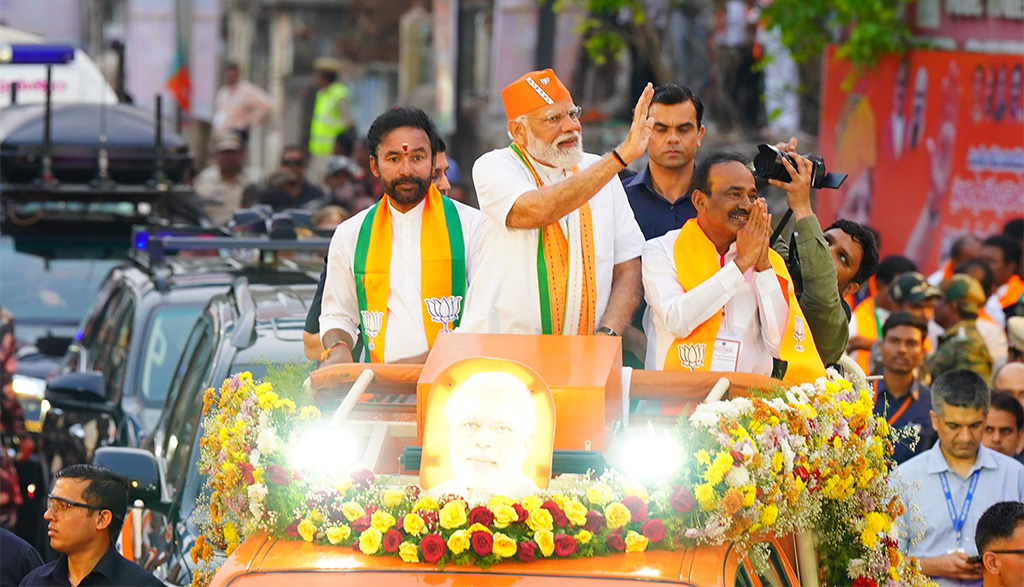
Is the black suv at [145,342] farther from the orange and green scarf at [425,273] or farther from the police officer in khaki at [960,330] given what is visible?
the police officer in khaki at [960,330]

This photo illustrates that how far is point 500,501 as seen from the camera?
450 centimetres

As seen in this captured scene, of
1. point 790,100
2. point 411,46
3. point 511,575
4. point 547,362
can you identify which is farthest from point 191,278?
point 411,46

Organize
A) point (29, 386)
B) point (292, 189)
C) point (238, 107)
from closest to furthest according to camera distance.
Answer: point (29, 386)
point (292, 189)
point (238, 107)

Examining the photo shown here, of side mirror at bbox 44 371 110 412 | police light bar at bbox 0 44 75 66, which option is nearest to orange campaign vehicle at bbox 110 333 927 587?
side mirror at bbox 44 371 110 412

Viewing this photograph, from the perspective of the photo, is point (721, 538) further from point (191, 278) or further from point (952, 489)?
point (191, 278)

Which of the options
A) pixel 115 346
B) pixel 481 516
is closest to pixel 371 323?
pixel 481 516

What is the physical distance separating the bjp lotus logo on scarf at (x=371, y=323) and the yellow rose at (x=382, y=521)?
165 centimetres

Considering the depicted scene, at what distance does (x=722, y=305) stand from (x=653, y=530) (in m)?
1.39

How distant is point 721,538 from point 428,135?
7.56ft

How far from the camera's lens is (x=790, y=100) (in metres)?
19.0

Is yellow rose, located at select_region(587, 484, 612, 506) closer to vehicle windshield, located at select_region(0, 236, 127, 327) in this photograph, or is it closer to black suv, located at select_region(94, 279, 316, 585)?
black suv, located at select_region(94, 279, 316, 585)

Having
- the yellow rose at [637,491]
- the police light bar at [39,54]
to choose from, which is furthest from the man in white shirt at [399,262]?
the police light bar at [39,54]

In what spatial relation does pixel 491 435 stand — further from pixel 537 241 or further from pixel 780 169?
pixel 780 169

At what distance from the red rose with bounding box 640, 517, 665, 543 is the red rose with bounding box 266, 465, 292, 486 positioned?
105 centimetres
